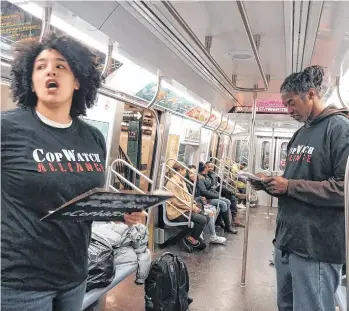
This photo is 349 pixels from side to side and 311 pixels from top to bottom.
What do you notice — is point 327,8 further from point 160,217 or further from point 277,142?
point 277,142

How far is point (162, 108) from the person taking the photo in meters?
4.94

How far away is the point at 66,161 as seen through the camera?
1.29 meters

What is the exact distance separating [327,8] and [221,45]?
1141mm

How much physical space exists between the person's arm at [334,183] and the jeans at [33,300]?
1.24m

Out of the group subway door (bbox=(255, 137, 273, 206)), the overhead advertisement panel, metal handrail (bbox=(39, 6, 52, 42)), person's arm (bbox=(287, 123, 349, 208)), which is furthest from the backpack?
subway door (bbox=(255, 137, 273, 206))

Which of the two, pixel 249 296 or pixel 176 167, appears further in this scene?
pixel 176 167

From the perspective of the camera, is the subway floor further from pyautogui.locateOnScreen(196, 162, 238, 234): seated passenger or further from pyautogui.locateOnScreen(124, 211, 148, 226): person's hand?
pyautogui.locateOnScreen(124, 211, 148, 226): person's hand

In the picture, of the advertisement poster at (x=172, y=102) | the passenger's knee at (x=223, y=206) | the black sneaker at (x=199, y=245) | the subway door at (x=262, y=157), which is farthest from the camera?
Result: the subway door at (x=262, y=157)

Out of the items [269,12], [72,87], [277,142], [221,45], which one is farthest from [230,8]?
[277,142]

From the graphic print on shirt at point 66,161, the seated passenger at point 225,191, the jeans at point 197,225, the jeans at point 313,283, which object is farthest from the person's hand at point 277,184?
the seated passenger at point 225,191

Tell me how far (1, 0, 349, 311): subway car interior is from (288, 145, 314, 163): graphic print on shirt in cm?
34

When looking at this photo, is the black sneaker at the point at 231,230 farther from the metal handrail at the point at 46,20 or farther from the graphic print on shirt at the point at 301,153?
the metal handrail at the point at 46,20

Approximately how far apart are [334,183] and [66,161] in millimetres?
1298

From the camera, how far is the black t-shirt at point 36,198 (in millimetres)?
1197
